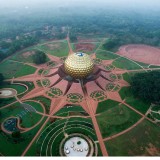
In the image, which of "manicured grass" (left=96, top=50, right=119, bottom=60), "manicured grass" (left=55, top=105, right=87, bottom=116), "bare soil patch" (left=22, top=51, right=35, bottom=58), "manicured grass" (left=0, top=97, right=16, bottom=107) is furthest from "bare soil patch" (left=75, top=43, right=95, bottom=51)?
"manicured grass" (left=0, top=97, right=16, bottom=107)

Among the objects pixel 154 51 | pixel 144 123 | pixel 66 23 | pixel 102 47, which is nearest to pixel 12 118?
pixel 144 123

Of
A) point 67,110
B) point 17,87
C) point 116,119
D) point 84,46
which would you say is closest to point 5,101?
point 17,87

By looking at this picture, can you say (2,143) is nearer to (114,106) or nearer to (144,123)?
(114,106)

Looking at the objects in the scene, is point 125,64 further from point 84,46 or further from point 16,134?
point 16,134

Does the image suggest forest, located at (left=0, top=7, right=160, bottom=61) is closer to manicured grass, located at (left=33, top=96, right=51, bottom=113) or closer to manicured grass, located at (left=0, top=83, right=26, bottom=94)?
manicured grass, located at (left=0, top=83, right=26, bottom=94)

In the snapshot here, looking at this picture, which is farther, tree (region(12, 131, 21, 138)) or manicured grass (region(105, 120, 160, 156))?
tree (region(12, 131, 21, 138))

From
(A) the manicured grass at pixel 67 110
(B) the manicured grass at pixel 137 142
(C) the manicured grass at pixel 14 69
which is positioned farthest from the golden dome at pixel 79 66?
(B) the manicured grass at pixel 137 142

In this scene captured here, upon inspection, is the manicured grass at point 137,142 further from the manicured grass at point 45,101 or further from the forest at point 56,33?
the forest at point 56,33
